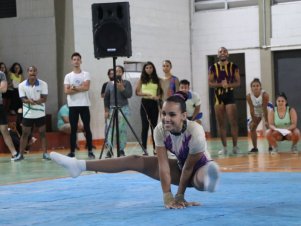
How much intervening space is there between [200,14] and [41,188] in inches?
475

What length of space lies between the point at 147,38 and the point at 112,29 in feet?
25.6

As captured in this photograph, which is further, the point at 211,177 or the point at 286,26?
the point at 286,26

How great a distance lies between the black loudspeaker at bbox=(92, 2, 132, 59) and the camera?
8330mm

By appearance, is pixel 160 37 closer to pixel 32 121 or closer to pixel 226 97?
pixel 32 121

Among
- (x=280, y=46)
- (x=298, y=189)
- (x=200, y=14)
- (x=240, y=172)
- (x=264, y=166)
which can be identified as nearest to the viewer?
(x=298, y=189)

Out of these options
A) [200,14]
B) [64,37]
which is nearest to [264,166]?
[64,37]

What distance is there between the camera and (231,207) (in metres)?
4.48

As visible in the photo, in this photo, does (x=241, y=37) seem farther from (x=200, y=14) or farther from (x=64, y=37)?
(x=64, y=37)

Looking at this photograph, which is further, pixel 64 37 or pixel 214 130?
pixel 214 130

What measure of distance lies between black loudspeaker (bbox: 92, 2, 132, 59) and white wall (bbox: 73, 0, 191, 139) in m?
5.85

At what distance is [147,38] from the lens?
16.1 metres

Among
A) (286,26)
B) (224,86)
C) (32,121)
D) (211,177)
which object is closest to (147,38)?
(286,26)

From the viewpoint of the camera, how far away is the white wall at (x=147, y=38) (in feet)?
47.3

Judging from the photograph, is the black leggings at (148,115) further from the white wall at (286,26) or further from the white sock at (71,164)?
the white wall at (286,26)
